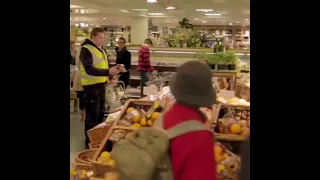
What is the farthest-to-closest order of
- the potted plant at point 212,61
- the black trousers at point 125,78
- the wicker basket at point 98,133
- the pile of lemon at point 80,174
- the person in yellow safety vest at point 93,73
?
the black trousers at point 125,78 → the potted plant at point 212,61 → the person in yellow safety vest at point 93,73 → the wicker basket at point 98,133 → the pile of lemon at point 80,174

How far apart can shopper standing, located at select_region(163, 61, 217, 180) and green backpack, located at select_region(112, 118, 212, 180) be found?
22mm

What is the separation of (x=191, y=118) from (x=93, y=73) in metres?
3.32

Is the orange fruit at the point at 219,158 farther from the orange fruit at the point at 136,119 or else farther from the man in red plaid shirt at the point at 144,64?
the man in red plaid shirt at the point at 144,64

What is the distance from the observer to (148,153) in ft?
4.60

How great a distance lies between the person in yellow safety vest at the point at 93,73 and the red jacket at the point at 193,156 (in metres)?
3.37

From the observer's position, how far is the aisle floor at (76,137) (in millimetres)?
4801

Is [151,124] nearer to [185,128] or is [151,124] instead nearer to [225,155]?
[225,155]

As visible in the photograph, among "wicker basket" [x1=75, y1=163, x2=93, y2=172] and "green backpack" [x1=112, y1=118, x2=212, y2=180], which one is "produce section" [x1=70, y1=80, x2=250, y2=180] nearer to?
"wicker basket" [x1=75, y1=163, x2=93, y2=172]

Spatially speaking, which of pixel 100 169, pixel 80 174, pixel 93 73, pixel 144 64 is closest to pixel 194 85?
pixel 100 169

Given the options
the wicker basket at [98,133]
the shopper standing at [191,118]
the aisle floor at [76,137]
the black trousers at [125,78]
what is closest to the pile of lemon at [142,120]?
the wicker basket at [98,133]
